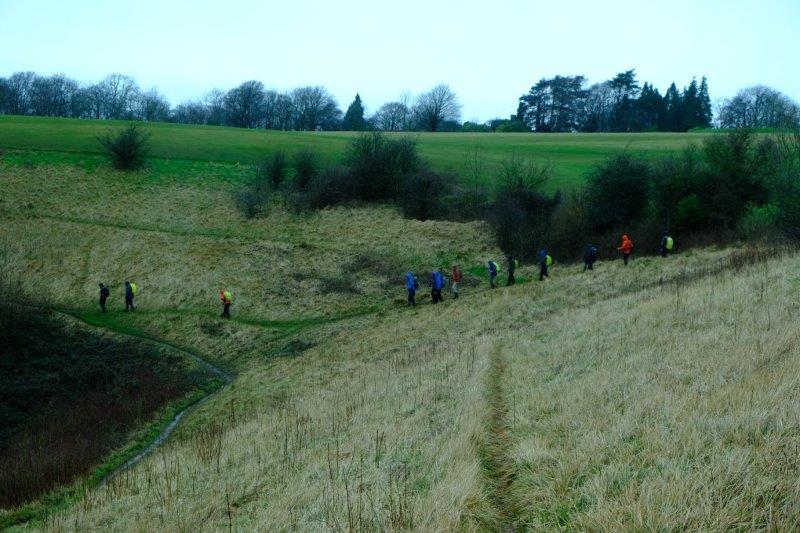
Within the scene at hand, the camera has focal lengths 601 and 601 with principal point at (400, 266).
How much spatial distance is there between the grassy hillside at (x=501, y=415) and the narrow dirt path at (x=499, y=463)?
32 mm

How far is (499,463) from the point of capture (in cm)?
721

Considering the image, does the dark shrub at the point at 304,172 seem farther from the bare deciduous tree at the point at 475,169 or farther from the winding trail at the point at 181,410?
the winding trail at the point at 181,410

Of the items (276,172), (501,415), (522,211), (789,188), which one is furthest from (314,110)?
(501,415)

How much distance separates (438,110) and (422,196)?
76651 millimetres

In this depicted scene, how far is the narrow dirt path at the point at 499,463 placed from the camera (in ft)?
19.3

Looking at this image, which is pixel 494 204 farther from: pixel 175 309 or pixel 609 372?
pixel 609 372

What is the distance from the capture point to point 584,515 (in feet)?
16.9

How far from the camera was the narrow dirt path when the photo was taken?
5.88 metres

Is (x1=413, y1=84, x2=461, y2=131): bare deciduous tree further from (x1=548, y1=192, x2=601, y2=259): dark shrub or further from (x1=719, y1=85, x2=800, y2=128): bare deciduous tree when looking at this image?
(x1=548, y1=192, x2=601, y2=259): dark shrub

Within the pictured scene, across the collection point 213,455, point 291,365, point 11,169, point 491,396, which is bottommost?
point 291,365

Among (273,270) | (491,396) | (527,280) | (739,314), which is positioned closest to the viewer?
(491,396)

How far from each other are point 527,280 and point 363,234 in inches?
609

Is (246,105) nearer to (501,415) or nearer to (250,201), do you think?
(250,201)

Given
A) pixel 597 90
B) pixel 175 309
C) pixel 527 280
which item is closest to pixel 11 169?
pixel 175 309
